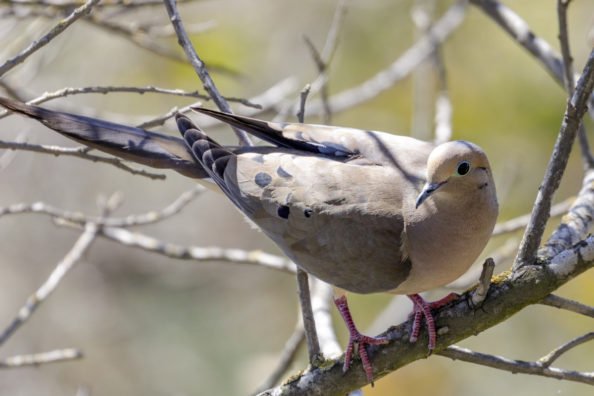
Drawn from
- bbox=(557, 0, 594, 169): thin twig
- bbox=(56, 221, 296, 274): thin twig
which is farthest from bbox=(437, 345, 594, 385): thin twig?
bbox=(56, 221, 296, 274): thin twig

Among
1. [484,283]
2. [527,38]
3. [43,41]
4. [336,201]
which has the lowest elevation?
[484,283]

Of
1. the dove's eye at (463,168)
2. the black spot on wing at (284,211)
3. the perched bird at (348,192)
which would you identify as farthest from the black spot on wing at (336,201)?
the dove's eye at (463,168)

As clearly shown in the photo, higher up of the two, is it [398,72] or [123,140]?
[398,72]

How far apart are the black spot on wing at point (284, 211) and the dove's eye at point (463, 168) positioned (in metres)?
0.71

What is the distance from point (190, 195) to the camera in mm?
3877

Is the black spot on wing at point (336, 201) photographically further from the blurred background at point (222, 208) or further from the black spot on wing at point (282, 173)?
the blurred background at point (222, 208)

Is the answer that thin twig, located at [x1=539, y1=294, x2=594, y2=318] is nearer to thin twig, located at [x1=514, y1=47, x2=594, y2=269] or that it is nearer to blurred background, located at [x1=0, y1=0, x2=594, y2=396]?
thin twig, located at [x1=514, y1=47, x2=594, y2=269]

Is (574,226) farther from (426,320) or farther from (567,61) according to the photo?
(567,61)

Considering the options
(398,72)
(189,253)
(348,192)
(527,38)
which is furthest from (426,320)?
(398,72)

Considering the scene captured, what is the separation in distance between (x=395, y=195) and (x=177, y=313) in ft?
15.0

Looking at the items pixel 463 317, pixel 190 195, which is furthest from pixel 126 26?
pixel 463 317

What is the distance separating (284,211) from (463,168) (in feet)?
2.46

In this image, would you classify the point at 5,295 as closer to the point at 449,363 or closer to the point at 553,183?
the point at 449,363

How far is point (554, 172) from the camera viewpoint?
2453 mm
